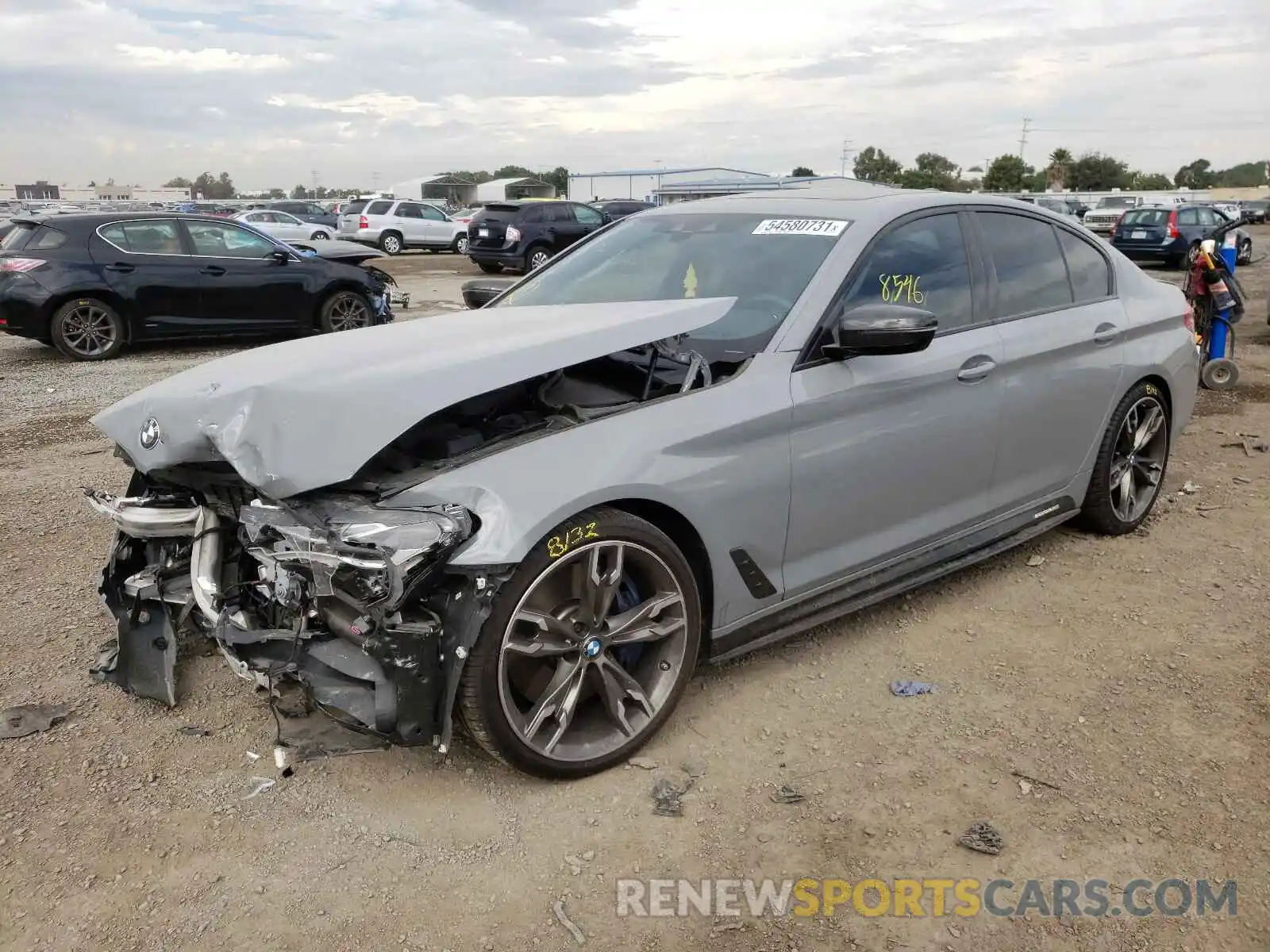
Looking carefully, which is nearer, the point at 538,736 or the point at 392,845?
the point at 392,845

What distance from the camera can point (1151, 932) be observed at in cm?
237

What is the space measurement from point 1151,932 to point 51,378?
9.72 m

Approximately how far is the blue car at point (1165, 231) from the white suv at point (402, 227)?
17235 mm

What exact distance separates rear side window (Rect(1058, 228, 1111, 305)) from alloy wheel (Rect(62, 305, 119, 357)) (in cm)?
917

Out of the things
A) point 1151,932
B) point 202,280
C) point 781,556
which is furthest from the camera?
point 202,280

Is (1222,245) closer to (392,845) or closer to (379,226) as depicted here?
(392,845)

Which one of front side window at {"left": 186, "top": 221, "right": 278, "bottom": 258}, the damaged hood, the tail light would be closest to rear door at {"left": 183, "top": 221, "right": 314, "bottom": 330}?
front side window at {"left": 186, "top": 221, "right": 278, "bottom": 258}

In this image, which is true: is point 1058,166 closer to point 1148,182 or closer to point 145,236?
point 1148,182

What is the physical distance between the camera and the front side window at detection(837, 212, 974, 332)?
355cm

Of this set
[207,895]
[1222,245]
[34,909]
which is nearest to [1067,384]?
[207,895]

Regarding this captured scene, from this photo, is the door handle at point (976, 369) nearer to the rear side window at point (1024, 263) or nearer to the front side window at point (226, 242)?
the rear side window at point (1024, 263)

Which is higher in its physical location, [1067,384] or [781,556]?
[1067,384]

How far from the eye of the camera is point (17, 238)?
10.1m

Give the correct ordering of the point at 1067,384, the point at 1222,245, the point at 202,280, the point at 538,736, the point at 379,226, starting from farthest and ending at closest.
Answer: the point at 379,226 → the point at 202,280 → the point at 1222,245 → the point at 1067,384 → the point at 538,736
